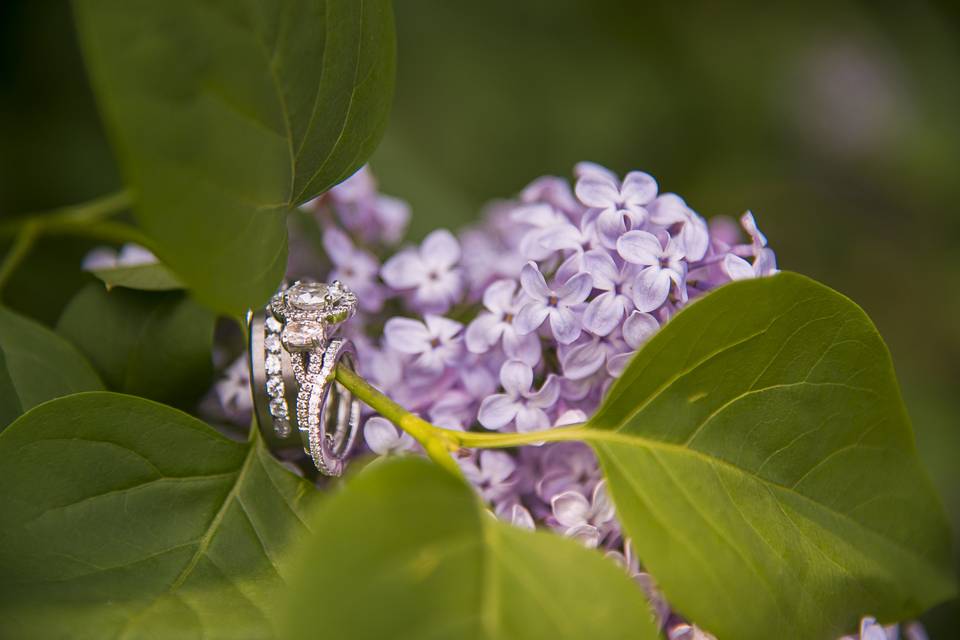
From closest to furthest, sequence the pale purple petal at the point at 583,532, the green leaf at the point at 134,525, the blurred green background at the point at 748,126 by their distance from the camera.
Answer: the green leaf at the point at 134,525 → the pale purple petal at the point at 583,532 → the blurred green background at the point at 748,126

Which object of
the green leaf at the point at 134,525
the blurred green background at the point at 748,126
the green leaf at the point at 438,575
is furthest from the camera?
the blurred green background at the point at 748,126

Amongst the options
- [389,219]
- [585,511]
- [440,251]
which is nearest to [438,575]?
[585,511]

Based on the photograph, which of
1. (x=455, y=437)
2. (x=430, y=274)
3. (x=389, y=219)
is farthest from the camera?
(x=389, y=219)

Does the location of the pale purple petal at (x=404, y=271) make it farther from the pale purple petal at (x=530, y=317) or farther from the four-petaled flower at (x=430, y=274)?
the pale purple petal at (x=530, y=317)

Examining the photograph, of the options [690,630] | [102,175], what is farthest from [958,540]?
[102,175]

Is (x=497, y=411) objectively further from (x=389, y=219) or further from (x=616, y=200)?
(x=389, y=219)

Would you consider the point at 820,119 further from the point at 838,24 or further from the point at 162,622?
the point at 162,622

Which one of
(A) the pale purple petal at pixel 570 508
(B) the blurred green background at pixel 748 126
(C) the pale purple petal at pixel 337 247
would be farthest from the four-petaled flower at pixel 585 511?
(B) the blurred green background at pixel 748 126
